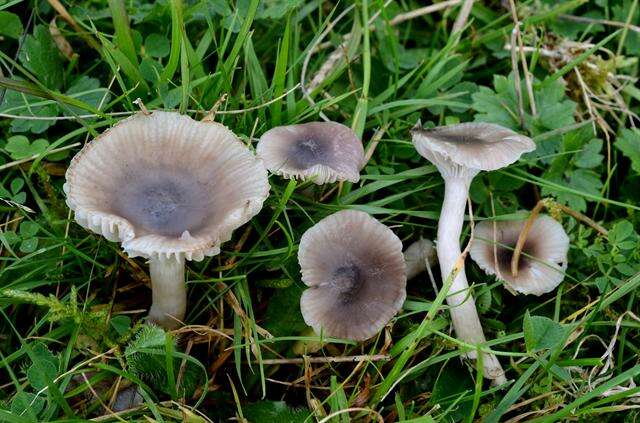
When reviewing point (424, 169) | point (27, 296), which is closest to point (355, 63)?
point (424, 169)

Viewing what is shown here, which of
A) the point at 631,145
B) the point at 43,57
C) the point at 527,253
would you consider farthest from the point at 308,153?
the point at 631,145

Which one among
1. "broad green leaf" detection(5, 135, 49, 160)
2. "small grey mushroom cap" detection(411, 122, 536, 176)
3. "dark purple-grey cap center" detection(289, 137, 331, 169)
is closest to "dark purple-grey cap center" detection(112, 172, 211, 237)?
"dark purple-grey cap center" detection(289, 137, 331, 169)

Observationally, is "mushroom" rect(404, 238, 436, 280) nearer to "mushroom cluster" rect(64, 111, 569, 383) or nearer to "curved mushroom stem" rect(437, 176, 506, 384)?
"mushroom cluster" rect(64, 111, 569, 383)

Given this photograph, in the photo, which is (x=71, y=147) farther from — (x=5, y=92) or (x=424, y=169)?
(x=424, y=169)

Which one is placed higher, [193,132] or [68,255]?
[193,132]

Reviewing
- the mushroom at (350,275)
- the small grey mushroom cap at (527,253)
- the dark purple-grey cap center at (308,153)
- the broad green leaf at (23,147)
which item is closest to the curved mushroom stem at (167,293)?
the mushroom at (350,275)

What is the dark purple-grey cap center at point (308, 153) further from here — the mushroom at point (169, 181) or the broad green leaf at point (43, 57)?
the broad green leaf at point (43, 57)

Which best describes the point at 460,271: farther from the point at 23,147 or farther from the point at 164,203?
the point at 23,147
